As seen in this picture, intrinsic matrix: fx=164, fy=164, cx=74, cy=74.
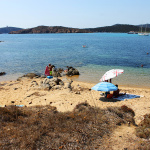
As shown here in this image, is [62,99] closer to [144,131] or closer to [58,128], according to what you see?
[58,128]

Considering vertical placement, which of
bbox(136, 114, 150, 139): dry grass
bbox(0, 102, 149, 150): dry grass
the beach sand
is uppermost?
bbox(0, 102, 149, 150): dry grass

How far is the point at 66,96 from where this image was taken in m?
12.9

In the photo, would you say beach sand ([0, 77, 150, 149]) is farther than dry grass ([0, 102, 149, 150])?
Yes

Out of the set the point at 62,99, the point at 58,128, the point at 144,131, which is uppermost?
the point at 58,128

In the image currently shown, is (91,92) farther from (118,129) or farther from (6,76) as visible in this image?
(6,76)

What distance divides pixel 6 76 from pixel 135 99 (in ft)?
57.6

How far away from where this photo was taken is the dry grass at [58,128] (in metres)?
5.64

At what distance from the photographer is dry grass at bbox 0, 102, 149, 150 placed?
5.64 m

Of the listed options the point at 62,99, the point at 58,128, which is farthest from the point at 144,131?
the point at 62,99

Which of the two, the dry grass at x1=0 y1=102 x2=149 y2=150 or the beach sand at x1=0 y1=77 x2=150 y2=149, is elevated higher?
the dry grass at x1=0 y1=102 x2=149 y2=150

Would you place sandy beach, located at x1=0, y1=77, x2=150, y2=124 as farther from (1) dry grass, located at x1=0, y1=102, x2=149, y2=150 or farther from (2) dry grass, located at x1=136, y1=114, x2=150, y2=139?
(1) dry grass, located at x1=0, y1=102, x2=149, y2=150

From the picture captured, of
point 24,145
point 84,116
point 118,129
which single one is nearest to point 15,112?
point 24,145

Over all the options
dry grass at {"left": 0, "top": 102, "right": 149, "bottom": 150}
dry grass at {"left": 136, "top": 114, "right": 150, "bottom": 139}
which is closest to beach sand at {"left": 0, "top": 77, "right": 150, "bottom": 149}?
dry grass at {"left": 136, "top": 114, "right": 150, "bottom": 139}

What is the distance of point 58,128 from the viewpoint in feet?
21.6
